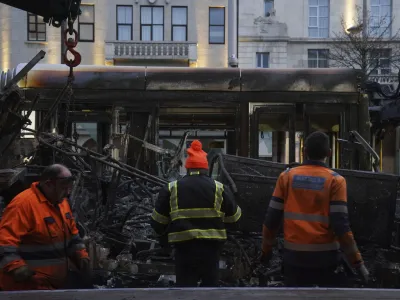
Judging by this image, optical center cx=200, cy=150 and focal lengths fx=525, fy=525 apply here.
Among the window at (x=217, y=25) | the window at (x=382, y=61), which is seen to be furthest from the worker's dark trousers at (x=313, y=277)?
the window at (x=217, y=25)

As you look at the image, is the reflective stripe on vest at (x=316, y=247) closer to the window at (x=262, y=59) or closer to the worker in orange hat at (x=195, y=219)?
the worker in orange hat at (x=195, y=219)

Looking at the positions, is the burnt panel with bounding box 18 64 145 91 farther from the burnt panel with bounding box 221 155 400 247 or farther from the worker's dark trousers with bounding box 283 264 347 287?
the worker's dark trousers with bounding box 283 264 347 287

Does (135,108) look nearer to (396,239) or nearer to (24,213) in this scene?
(396,239)

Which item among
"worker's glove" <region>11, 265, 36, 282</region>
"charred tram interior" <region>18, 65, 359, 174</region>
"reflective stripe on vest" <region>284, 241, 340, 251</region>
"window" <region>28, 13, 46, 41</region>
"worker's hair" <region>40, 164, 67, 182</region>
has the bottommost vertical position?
"worker's glove" <region>11, 265, 36, 282</region>

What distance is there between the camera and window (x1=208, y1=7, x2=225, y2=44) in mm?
27641

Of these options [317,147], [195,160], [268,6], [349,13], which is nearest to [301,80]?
[195,160]

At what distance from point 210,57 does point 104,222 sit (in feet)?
69.4

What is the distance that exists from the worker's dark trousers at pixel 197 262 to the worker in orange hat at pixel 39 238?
870 mm

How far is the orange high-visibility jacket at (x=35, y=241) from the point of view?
3.21m

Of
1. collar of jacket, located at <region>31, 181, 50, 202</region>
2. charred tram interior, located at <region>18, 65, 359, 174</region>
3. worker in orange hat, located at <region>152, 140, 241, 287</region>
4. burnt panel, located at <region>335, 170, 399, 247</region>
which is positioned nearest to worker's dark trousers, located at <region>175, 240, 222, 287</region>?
worker in orange hat, located at <region>152, 140, 241, 287</region>

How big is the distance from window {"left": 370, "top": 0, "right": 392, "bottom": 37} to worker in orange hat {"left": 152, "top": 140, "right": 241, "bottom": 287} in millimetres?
27181

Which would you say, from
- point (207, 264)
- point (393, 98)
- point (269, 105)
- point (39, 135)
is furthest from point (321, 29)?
point (207, 264)

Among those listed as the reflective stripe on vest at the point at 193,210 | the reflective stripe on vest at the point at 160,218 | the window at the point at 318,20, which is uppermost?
the window at the point at 318,20

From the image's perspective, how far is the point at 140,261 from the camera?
21.1 feet
